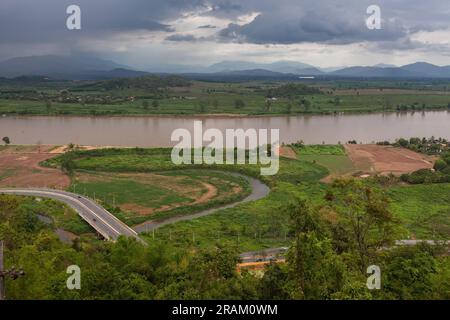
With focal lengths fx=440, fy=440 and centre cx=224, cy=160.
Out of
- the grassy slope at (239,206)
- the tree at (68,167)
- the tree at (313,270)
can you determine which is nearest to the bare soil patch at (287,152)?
the grassy slope at (239,206)

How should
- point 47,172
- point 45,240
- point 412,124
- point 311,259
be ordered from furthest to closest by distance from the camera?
point 412,124, point 47,172, point 45,240, point 311,259

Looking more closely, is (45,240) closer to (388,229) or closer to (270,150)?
(388,229)

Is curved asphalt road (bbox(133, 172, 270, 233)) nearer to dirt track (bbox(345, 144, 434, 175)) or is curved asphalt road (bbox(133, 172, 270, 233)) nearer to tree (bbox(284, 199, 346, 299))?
dirt track (bbox(345, 144, 434, 175))

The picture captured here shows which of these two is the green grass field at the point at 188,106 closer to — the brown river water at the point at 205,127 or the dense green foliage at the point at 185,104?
the dense green foliage at the point at 185,104

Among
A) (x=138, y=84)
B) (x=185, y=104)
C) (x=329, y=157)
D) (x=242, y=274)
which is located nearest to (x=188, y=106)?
(x=185, y=104)

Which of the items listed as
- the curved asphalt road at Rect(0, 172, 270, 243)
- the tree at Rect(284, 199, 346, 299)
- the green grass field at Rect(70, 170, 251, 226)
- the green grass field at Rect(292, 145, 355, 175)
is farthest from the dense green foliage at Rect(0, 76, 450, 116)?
the tree at Rect(284, 199, 346, 299)
